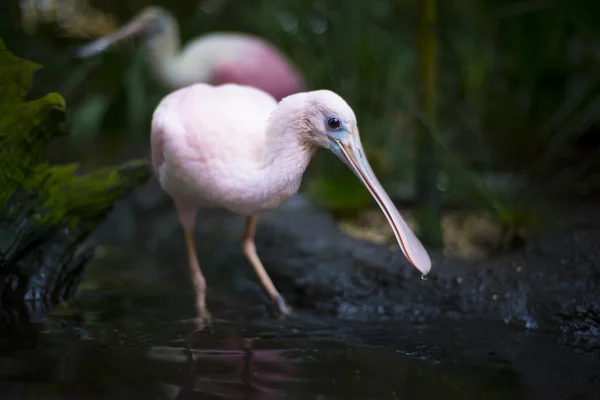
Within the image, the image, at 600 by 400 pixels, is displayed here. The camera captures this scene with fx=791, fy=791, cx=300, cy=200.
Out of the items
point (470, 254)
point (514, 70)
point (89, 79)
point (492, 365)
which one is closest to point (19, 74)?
point (492, 365)

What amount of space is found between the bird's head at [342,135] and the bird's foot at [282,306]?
0.62 metres

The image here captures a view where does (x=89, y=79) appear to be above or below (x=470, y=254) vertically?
above

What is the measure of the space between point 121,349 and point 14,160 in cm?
74

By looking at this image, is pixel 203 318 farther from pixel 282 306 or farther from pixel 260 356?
pixel 260 356

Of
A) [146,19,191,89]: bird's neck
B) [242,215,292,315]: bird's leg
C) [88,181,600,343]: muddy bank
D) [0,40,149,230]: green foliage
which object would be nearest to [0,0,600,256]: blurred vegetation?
[146,19,191,89]: bird's neck

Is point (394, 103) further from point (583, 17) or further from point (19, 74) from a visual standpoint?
point (19, 74)

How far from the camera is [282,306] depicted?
2867mm

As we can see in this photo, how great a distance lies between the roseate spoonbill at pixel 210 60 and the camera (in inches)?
194

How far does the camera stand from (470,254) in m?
3.66

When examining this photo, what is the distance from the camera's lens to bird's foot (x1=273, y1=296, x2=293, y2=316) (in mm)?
2822

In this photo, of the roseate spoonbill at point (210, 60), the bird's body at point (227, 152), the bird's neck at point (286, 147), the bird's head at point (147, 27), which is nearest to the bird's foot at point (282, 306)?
the bird's body at point (227, 152)

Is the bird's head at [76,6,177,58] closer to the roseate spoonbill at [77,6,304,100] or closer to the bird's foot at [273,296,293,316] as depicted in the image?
the roseate spoonbill at [77,6,304,100]

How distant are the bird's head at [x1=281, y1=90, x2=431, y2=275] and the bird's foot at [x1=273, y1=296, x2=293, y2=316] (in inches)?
24.6

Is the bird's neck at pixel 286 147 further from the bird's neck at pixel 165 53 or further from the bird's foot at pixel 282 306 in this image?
the bird's neck at pixel 165 53
